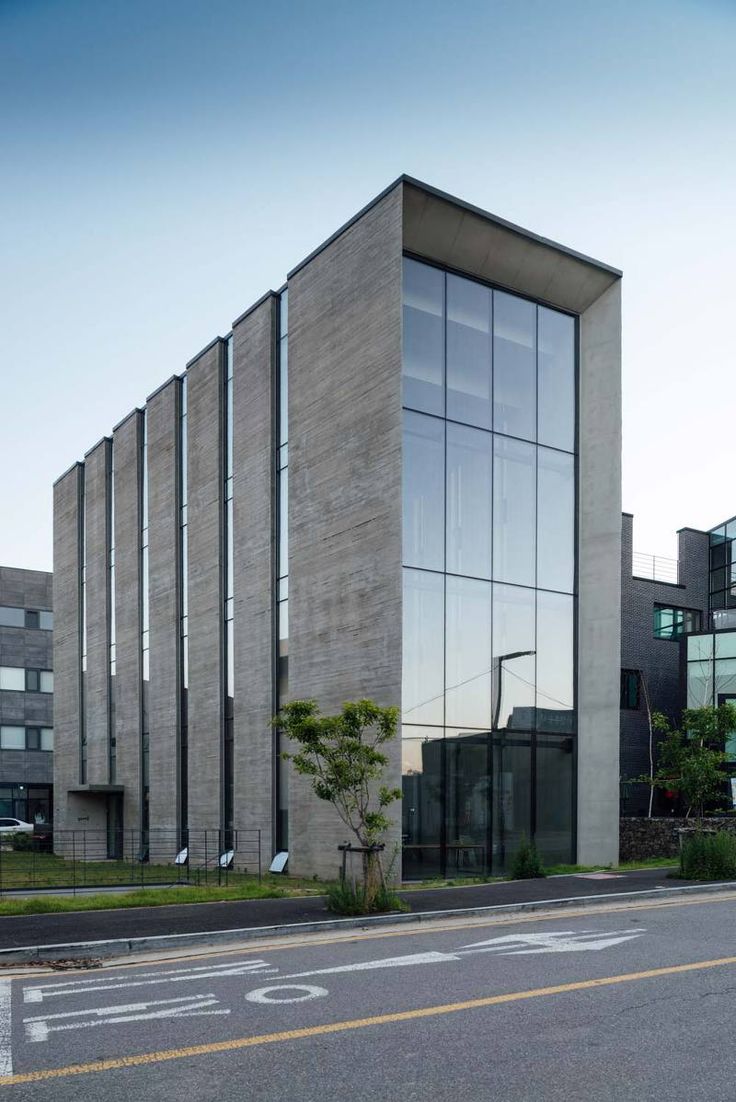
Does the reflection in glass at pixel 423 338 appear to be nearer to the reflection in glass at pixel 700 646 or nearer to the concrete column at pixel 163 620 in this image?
the concrete column at pixel 163 620

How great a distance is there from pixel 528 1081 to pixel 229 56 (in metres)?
9.65

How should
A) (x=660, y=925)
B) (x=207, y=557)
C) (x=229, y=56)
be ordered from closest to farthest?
(x=229, y=56)
(x=660, y=925)
(x=207, y=557)

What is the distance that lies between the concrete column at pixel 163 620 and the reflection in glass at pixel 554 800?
1302cm

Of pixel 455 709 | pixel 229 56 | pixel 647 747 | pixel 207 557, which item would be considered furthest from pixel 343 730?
pixel 647 747

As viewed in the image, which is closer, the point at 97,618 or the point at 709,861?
the point at 709,861

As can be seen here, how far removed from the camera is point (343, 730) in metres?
16.9

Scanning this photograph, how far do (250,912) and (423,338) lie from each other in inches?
569

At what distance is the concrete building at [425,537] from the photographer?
960 inches

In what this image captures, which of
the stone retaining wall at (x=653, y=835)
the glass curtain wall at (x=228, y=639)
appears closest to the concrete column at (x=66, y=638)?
the glass curtain wall at (x=228, y=639)

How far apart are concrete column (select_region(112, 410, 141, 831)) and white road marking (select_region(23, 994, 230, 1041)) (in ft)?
92.0

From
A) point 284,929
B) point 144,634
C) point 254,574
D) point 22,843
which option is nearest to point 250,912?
point 284,929

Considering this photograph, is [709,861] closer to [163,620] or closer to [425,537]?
[425,537]

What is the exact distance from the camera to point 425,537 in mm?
24703

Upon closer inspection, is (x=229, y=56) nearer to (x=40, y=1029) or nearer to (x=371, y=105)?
(x=371, y=105)
